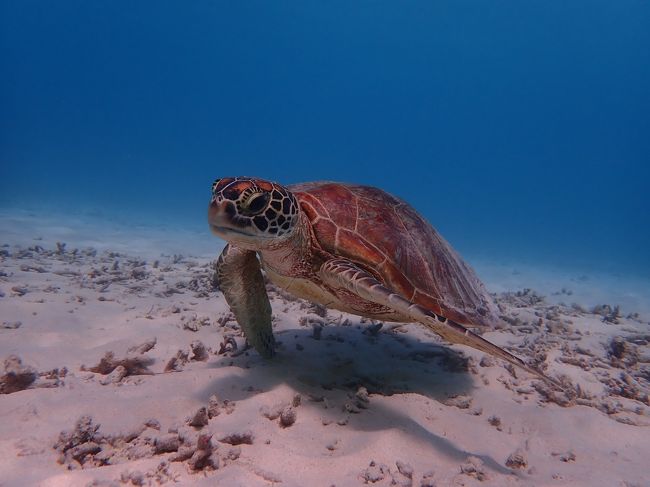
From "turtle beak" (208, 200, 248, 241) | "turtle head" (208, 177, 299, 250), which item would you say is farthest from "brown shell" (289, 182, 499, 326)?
"turtle beak" (208, 200, 248, 241)

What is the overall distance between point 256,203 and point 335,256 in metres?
1.04

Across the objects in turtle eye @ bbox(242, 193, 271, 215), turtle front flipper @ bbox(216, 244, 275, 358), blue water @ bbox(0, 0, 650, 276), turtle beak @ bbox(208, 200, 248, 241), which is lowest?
turtle front flipper @ bbox(216, 244, 275, 358)

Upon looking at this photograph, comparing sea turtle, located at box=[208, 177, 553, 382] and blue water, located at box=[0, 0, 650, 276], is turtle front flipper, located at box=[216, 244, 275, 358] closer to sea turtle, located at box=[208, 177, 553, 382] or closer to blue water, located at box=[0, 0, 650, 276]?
sea turtle, located at box=[208, 177, 553, 382]

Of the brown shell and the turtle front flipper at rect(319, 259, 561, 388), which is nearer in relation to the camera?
the turtle front flipper at rect(319, 259, 561, 388)

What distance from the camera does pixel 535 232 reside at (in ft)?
236

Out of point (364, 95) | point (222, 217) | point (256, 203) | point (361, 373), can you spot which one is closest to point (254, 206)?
point (256, 203)

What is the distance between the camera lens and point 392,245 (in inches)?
141

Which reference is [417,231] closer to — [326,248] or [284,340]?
[326,248]

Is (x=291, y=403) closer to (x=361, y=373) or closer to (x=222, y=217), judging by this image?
(x=361, y=373)

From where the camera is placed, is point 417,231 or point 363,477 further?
point 417,231

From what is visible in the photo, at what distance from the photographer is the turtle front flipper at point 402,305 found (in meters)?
2.44

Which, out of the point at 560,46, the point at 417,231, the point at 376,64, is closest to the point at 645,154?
the point at 560,46

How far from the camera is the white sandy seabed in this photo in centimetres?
212

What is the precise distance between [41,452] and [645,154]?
180484mm
